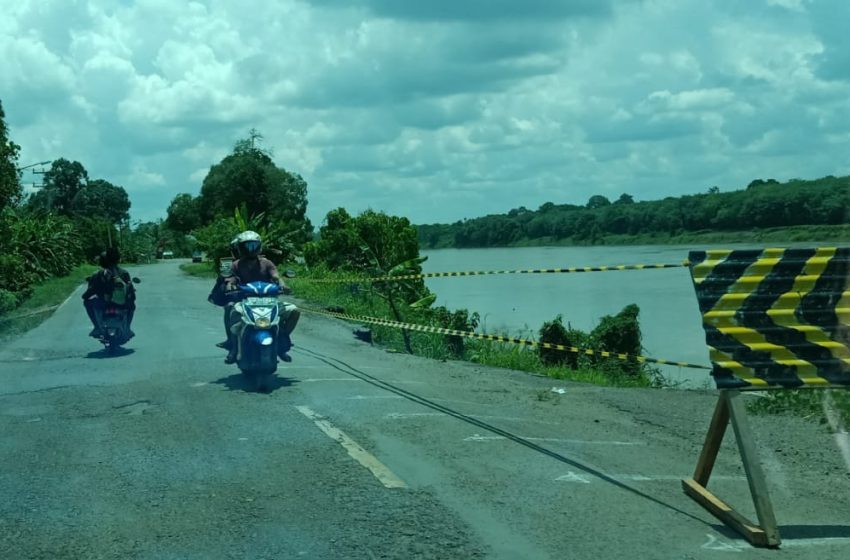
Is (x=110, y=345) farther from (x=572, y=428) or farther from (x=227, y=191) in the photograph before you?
(x=227, y=191)

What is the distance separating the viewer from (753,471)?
576 cm

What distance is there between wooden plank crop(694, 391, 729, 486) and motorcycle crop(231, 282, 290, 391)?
17.7 feet

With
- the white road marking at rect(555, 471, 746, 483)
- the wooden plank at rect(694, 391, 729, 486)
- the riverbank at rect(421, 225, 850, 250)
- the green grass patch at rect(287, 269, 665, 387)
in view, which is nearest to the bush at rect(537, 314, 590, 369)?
the green grass patch at rect(287, 269, 665, 387)

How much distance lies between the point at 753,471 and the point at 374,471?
8.22ft

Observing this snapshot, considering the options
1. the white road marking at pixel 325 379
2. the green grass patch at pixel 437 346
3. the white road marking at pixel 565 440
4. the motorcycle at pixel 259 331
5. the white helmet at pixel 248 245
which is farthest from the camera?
the green grass patch at pixel 437 346

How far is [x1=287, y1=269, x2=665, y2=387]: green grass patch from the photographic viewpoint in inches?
627

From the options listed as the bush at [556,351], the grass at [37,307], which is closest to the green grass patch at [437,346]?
the bush at [556,351]

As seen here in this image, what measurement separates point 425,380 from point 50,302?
2386cm

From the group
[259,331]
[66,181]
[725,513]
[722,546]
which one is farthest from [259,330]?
[66,181]

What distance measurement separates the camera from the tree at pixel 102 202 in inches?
4975

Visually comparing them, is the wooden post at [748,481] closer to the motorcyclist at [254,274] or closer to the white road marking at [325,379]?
the white road marking at [325,379]

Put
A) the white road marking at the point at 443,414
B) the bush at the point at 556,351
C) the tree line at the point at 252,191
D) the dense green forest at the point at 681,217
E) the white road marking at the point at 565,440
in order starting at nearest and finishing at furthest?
the white road marking at the point at 565,440, the white road marking at the point at 443,414, the dense green forest at the point at 681,217, the bush at the point at 556,351, the tree line at the point at 252,191

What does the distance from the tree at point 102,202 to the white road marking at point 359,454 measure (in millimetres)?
120502

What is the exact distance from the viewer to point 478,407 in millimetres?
9922
